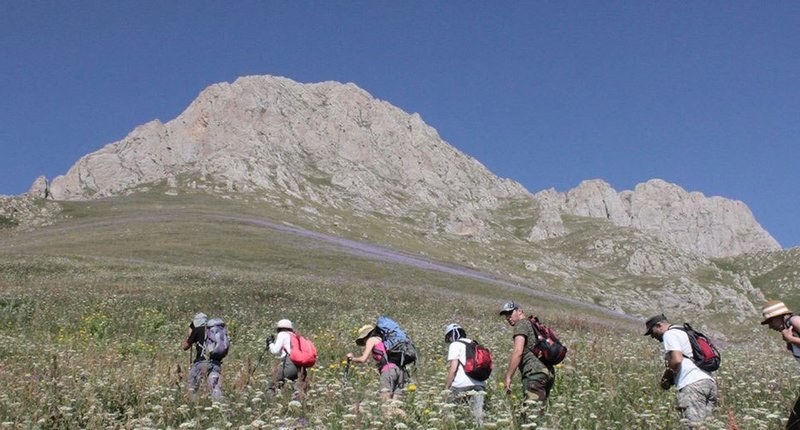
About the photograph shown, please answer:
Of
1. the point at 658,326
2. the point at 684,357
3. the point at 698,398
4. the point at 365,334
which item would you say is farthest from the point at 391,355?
the point at 698,398

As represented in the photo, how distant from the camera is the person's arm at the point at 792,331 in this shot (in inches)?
317

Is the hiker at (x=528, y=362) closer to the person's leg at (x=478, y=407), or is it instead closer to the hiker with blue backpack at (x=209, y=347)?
the person's leg at (x=478, y=407)

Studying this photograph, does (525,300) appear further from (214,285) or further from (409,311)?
(214,285)

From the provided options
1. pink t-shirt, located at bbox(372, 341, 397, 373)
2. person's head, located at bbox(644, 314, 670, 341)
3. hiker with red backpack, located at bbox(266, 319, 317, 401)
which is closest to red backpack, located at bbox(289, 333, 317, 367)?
hiker with red backpack, located at bbox(266, 319, 317, 401)

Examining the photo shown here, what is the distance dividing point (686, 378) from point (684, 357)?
0.91 ft

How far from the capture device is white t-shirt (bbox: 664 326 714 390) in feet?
28.5

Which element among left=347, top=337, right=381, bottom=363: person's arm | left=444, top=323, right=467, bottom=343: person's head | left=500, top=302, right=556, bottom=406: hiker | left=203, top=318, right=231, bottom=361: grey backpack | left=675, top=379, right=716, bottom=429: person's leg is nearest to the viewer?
left=675, top=379, right=716, bottom=429: person's leg

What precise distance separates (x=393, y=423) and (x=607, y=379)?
6.78 m

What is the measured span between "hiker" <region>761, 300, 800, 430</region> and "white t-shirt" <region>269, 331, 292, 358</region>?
25.3 feet

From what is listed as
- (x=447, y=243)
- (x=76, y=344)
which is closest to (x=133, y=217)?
(x=76, y=344)

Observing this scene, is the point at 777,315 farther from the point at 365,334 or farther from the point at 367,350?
the point at 365,334

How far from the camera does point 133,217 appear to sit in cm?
7019

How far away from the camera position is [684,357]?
29.0ft

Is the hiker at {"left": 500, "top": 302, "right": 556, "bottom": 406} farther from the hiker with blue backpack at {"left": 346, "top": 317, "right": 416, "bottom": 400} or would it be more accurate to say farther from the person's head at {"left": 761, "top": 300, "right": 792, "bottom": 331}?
the person's head at {"left": 761, "top": 300, "right": 792, "bottom": 331}
